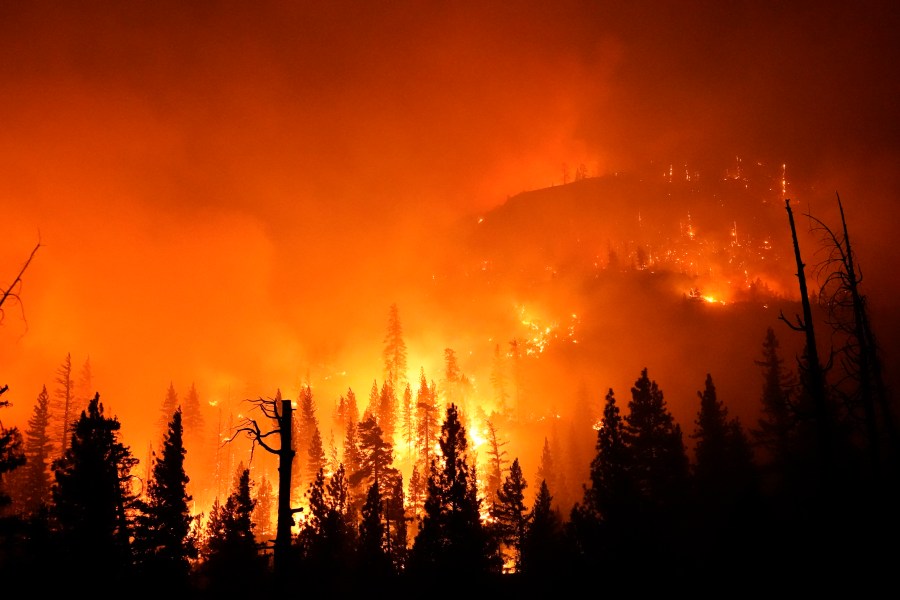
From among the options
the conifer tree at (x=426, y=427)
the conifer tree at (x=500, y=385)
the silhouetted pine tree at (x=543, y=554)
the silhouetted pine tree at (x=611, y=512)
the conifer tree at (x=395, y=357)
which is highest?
the conifer tree at (x=395, y=357)

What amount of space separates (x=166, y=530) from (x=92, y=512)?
15.7ft

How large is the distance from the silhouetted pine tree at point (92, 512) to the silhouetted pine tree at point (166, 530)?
63.8 inches

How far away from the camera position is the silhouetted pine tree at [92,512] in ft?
68.3

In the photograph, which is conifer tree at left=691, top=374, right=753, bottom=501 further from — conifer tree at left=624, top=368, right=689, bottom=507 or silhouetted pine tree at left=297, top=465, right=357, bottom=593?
silhouetted pine tree at left=297, top=465, right=357, bottom=593

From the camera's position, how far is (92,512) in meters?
21.6

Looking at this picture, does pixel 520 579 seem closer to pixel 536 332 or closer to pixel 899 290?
pixel 536 332

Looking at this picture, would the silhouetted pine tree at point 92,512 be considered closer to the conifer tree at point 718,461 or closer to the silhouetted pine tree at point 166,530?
the silhouetted pine tree at point 166,530

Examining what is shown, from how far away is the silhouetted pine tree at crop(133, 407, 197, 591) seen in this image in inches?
946

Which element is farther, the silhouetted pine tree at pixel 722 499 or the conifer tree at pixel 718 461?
the conifer tree at pixel 718 461

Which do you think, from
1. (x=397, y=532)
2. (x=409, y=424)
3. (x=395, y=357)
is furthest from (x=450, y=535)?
(x=395, y=357)

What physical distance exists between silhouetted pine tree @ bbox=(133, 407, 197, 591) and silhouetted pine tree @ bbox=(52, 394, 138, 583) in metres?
1.62

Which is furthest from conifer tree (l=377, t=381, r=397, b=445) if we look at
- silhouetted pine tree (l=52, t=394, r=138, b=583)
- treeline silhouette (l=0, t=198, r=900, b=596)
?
silhouetted pine tree (l=52, t=394, r=138, b=583)

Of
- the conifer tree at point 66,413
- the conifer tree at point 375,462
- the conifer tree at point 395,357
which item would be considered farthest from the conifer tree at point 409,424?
the conifer tree at point 66,413

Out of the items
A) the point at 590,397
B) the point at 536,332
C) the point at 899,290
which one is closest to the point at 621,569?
the point at 590,397
